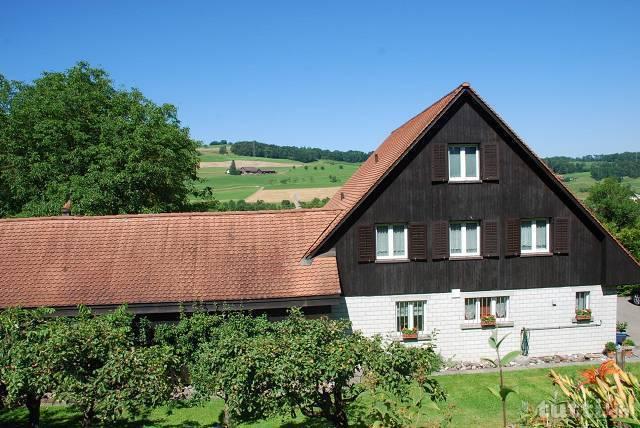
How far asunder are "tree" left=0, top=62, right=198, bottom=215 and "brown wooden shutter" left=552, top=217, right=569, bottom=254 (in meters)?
18.2

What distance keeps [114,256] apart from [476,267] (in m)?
12.4

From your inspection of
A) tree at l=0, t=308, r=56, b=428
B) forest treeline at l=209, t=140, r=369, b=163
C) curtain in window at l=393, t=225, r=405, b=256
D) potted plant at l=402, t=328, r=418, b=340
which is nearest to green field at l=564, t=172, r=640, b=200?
forest treeline at l=209, t=140, r=369, b=163

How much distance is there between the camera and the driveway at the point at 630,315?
21.3 meters

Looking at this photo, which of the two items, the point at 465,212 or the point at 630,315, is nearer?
the point at 465,212

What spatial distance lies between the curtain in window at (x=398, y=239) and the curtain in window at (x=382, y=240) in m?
0.28

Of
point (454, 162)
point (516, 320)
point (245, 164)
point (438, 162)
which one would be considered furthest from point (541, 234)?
point (245, 164)

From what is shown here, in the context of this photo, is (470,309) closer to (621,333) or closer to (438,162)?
(438,162)

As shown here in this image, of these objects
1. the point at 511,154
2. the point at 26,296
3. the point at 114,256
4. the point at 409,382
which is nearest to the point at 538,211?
the point at 511,154

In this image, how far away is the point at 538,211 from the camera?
18156mm

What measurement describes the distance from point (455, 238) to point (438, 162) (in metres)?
2.81

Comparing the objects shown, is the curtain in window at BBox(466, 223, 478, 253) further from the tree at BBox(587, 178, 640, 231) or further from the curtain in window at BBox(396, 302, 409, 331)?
the tree at BBox(587, 178, 640, 231)

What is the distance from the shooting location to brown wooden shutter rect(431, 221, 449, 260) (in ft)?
57.9

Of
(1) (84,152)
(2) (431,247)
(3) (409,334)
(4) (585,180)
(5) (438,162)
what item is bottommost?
(3) (409,334)

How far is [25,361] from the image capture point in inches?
369
